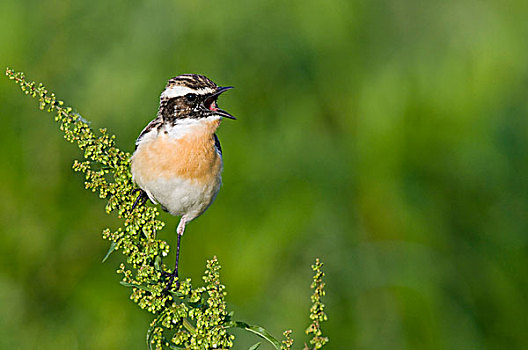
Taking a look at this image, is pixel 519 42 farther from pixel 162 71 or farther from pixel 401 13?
pixel 162 71

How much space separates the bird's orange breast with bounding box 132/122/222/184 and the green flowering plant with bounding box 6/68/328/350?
23cm

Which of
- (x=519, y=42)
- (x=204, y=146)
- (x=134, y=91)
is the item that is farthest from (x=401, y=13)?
(x=204, y=146)

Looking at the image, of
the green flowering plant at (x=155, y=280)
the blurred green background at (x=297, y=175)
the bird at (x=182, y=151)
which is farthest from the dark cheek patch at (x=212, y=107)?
the blurred green background at (x=297, y=175)

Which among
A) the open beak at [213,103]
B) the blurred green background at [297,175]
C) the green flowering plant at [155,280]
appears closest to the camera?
the green flowering plant at [155,280]

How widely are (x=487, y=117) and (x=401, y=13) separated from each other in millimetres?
956

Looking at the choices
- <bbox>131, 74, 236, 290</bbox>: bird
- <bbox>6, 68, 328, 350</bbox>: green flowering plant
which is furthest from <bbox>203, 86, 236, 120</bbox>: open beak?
<bbox>6, 68, 328, 350</bbox>: green flowering plant

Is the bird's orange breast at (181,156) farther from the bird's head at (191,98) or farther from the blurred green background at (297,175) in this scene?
the blurred green background at (297,175)

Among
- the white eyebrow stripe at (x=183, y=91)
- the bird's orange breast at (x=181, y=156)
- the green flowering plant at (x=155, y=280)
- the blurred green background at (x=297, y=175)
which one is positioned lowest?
the green flowering plant at (x=155, y=280)

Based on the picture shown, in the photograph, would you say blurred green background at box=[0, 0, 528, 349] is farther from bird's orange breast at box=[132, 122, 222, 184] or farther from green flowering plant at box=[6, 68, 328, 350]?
green flowering plant at box=[6, 68, 328, 350]

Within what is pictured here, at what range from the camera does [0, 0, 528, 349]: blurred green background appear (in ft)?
9.57

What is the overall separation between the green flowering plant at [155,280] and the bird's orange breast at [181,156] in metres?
0.23

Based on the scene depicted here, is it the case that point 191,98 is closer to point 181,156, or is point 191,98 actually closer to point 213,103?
point 213,103

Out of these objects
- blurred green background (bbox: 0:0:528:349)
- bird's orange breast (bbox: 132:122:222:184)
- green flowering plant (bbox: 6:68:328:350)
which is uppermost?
blurred green background (bbox: 0:0:528:349)

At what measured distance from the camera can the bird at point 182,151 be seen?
5.20 ft
